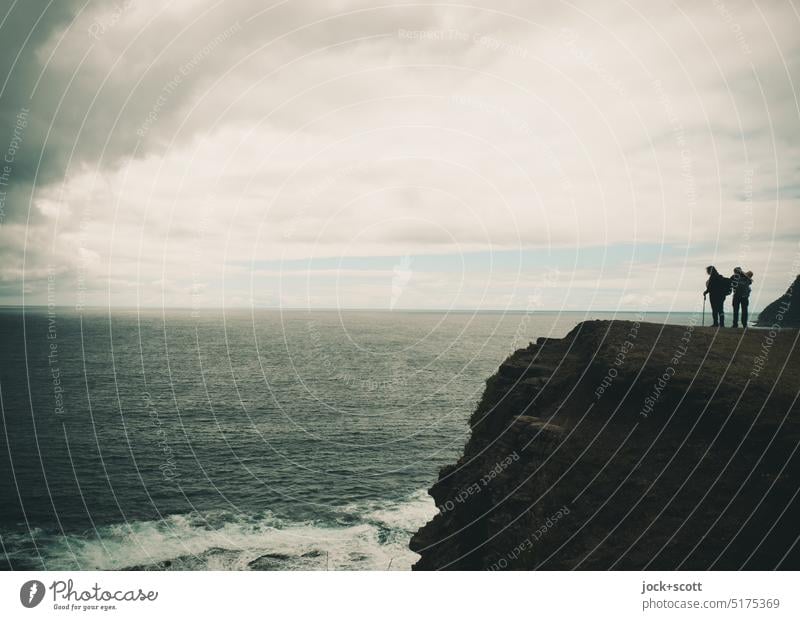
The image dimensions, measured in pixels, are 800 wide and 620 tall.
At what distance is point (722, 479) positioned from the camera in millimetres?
16234

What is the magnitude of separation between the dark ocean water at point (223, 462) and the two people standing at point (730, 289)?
86.2ft

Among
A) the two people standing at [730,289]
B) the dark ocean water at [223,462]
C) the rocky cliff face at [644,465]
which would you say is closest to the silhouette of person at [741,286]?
the two people standing at [730,289]

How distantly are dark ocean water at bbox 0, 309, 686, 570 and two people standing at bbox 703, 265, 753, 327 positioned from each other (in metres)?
26.3

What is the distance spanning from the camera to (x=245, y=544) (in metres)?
39.1

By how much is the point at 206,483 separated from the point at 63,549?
14.3m

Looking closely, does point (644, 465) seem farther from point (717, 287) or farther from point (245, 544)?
point (245, 544)

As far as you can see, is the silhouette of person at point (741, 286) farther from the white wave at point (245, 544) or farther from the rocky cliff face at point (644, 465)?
the white wave at point (245, 544)

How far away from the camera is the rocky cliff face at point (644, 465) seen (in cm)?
1498

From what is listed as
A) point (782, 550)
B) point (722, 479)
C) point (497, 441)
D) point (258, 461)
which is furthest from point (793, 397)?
point (258, 461)

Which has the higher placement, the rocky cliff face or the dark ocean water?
the rocky cliff face

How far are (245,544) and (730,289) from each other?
127 feet

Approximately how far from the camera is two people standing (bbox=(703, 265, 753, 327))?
82.8ft

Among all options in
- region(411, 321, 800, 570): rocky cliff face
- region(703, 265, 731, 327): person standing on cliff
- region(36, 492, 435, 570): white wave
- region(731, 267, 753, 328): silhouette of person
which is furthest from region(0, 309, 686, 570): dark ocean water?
region(731, 267, 753, 328): silhouette of person

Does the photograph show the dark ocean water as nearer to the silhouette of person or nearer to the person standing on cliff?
the person standing on cliff
